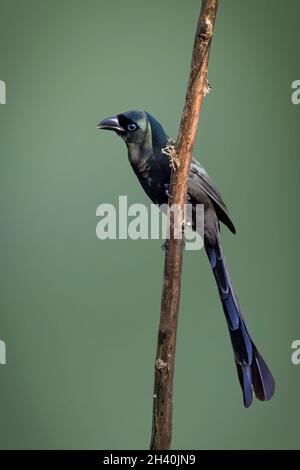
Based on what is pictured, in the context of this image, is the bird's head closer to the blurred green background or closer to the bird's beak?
the bird's beak

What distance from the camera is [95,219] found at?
2.06m

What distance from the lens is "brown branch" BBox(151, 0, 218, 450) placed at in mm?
1342

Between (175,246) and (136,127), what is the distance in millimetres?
360

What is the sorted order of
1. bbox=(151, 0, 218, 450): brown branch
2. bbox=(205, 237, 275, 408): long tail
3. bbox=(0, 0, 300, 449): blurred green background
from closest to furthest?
bbox=(151, 0, 218, 450): brown branch < bbox=(205, 237, 275, 408): long tail < bbox=(0, 0, 300, 449): blurred green background

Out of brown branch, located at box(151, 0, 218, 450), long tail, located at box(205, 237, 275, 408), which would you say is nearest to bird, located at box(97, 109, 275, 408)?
long tail, located at box(205, 237, 275, 408)

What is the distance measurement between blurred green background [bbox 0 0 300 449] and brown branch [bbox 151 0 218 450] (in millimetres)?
595

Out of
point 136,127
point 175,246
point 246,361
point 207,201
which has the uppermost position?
point 136,127

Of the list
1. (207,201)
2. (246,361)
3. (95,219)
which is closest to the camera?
(246,361)

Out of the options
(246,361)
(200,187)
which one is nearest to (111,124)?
(200,187)

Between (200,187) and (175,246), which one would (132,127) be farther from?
(175,246)

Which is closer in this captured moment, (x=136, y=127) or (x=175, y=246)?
(x=175, y=246)
